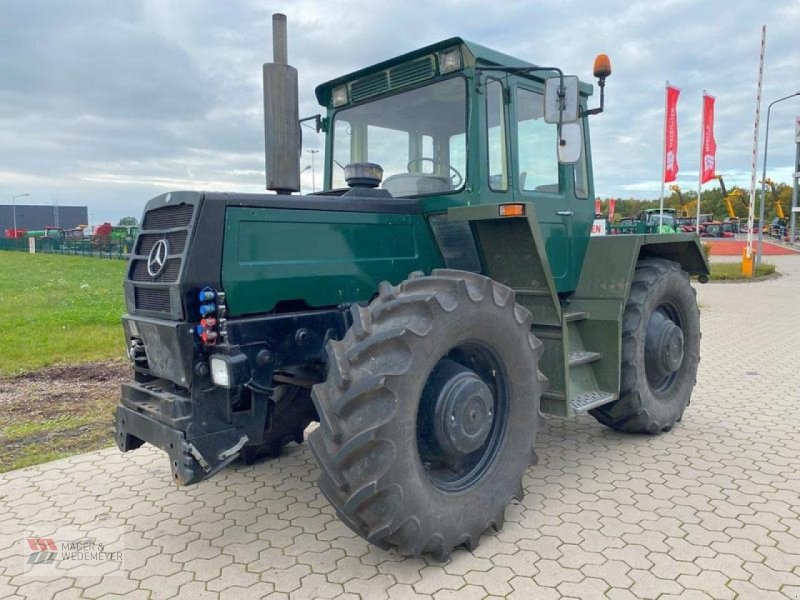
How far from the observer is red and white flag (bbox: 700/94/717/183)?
66.0 feet

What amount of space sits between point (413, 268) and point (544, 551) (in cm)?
186

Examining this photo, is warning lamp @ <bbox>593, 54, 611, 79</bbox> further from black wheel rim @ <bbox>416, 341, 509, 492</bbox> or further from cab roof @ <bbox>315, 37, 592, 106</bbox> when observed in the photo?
black wheel rim @ <bbox>416, 341, 509, 492</bbox>

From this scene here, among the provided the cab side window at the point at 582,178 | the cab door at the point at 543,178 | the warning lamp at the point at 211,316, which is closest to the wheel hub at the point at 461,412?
the warning lamp at the point at 211,316

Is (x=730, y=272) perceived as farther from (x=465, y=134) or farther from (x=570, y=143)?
(x=465, y=134)

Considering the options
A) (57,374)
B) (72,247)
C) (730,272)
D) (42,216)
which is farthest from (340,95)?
(42,216)

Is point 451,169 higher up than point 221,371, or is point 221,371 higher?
point 451,169

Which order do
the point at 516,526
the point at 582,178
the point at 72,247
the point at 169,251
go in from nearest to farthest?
1. the point at 169,251
2. the point at 516,526
3. the point at 582,178
4. the point at 72,247

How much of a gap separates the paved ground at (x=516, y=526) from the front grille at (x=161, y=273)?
59.1 inches

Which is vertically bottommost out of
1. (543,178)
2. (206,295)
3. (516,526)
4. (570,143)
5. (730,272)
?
(516,526)

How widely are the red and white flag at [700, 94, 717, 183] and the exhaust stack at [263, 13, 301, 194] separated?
62.9ft

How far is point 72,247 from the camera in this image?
40.2 metres

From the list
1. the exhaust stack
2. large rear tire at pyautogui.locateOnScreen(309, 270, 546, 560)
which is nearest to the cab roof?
the exhaust stack

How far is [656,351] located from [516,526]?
2.19m

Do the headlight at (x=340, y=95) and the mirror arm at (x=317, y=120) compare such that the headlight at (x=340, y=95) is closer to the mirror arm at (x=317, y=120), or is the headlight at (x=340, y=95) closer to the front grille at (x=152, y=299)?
the mirror arm at (x=317, y=120)
